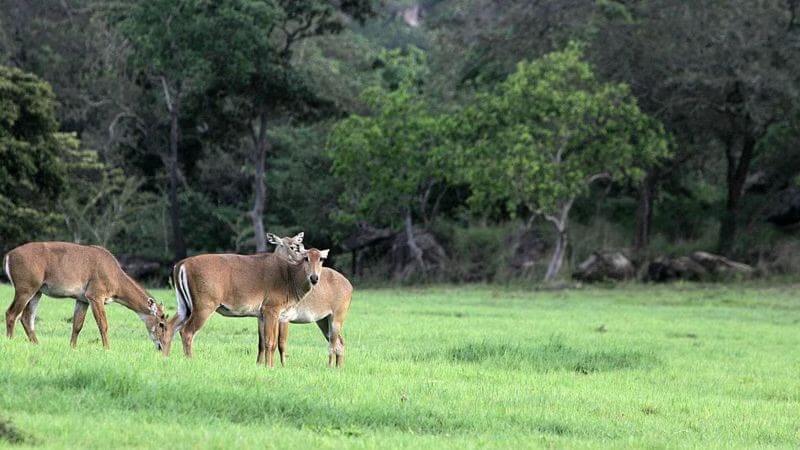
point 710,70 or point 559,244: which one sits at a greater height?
point 710,70

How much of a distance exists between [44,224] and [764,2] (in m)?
23.9

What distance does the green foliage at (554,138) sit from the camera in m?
41.8

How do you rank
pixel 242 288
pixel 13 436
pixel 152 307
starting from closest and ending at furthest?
pixel 13 436, pixel 242 288, pixel 152 307

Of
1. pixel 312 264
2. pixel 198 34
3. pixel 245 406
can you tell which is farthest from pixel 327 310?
pixel 198 34

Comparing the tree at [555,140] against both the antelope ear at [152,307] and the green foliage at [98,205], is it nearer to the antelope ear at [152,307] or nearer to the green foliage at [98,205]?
the green foliage at [98,205]

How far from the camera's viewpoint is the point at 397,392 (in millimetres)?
12414

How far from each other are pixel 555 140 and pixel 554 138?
81 millimetres

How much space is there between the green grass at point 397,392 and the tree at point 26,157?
1588 cm

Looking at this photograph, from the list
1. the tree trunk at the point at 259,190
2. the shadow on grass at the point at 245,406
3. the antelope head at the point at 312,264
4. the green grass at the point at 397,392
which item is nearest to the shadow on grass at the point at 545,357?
the green grass at the point at 397,392

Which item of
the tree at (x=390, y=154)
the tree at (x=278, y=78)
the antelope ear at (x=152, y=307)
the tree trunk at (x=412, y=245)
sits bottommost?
the tree trunk at (x=412, y=245)

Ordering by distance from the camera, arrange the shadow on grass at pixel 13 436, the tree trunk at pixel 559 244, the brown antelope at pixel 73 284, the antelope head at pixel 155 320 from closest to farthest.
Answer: the shadow on grass at pixel 13 436, the brown antelope at pixel 73 284, the antelope head at pixel 155 320, the tree trunk at pixel 559 244

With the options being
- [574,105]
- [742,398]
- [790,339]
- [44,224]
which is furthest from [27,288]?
[574,105]

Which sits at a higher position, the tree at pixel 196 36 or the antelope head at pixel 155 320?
the tree at pixel 196 36

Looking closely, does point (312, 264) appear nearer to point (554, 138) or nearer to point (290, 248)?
point (290, 248)
